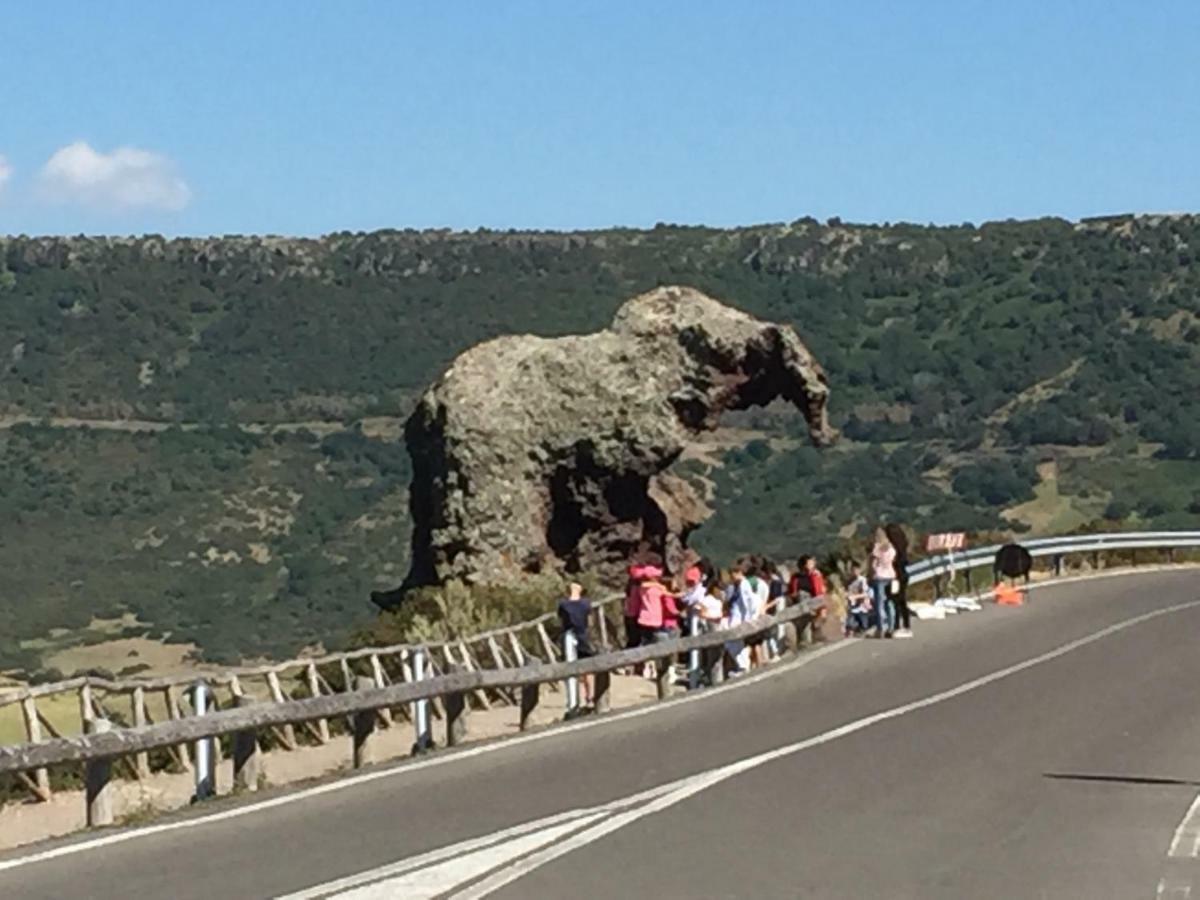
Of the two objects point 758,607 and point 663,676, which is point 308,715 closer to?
point 663,676

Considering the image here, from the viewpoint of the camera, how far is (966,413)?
101 meters

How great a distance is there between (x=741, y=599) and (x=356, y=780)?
13.7 meters

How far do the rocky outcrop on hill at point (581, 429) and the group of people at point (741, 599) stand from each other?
1.63m

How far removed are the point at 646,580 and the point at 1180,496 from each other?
53.1m

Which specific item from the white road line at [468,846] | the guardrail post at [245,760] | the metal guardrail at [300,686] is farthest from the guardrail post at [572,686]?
the white road line at [468,846]

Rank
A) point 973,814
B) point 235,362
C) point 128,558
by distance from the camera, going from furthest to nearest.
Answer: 1. point 235,362
2. point 128,558
3. point 973,814

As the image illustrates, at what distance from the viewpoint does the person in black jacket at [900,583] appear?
117ft

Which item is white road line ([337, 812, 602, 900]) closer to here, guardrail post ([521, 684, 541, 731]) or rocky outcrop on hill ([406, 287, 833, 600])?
guardrail post ([521, 684, 541, 731])

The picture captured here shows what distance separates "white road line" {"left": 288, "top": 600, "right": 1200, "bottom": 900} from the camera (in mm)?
13500

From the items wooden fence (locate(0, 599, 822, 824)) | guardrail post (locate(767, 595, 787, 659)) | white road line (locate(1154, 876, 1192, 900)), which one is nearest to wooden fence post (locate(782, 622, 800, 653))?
guardrail post (locate(767, 595, 787, 659))

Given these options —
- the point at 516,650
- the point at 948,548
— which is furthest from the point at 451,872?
the point at 948,548

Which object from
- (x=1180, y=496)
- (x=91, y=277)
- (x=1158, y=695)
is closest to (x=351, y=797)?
(x=1158, y=695)

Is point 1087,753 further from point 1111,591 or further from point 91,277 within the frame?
point 91,277

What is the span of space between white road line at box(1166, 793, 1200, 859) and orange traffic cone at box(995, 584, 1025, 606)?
2543cm
